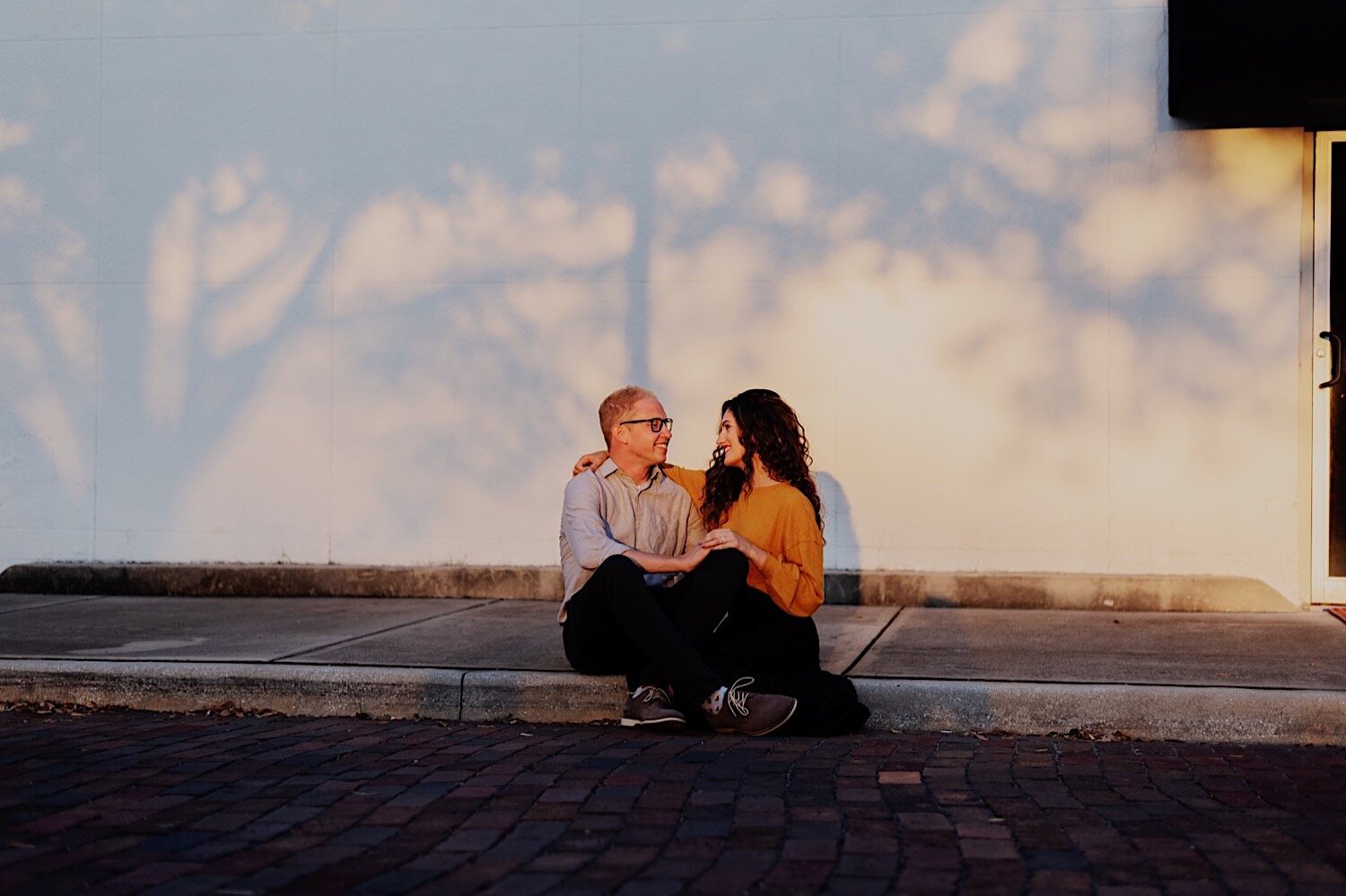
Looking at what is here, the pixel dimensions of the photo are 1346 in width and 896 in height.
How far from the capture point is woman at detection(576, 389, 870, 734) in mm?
5492

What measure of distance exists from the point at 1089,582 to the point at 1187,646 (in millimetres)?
1366

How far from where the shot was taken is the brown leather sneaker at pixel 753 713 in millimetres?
5328

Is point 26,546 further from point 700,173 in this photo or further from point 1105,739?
point 1105,739

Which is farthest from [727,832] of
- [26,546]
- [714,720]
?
[26,546]

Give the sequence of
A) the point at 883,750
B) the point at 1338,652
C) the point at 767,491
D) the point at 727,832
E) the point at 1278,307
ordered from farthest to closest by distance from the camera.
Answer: the point at 1278,307 → the point at 1338,652 → the point at 767,491 → the point at 883,750 → the point at 727,832

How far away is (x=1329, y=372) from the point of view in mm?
7992

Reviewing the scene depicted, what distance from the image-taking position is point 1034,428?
8.20 meters

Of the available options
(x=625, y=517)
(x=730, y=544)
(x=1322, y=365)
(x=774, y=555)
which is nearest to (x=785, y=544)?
(x=774, y=555)

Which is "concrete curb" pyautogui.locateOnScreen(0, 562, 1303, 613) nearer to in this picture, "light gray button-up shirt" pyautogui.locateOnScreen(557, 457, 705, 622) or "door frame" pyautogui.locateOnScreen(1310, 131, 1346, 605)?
"door frame" pyautogui.locateOnScreen(1310, 131, 1346, 605)

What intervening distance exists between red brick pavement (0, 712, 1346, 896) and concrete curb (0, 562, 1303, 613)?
104 inches

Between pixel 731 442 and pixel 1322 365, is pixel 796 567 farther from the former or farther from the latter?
pixel 1322 365

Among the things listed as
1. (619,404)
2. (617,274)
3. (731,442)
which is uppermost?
(617,274)

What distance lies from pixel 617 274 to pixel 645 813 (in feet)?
15.4

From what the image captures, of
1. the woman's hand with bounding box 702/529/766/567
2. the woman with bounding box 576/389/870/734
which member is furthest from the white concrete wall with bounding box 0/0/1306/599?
the woman's hand with bounding box 702/529/766/567
